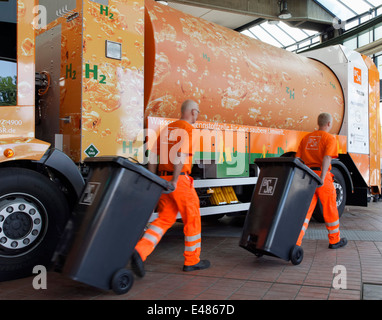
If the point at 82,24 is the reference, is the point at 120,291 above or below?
below

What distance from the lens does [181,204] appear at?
391cm

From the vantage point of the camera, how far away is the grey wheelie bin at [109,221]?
3.06 meters

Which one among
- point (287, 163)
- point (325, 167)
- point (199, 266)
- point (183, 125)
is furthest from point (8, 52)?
point (325, 167)

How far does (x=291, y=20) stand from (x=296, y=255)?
47.0 feet

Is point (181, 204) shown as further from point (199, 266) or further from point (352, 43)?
point (352, 43)

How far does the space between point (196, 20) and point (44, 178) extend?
9.99 feet

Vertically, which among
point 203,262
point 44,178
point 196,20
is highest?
point 196,20

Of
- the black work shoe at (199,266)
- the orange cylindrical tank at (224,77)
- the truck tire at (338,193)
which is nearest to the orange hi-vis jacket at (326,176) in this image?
the orange cylindrical tank at (224,77)

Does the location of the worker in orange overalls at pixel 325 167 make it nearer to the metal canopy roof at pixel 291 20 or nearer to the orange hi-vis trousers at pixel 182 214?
the orange hi-vis trousers at pixel 182 214
